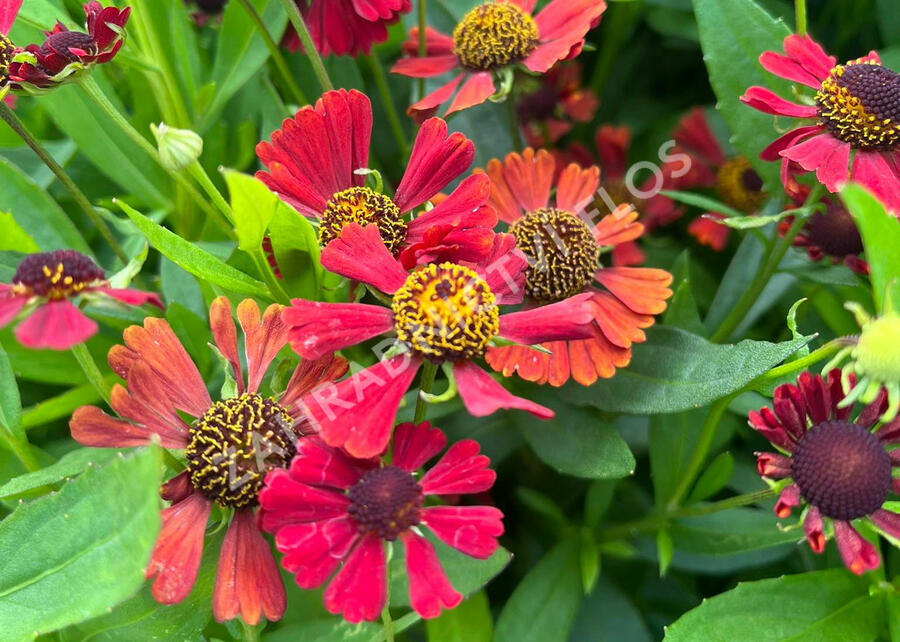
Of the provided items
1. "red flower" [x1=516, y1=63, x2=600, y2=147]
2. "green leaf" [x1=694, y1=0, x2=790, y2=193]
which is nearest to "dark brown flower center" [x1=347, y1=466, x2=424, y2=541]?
"green leaf" [x1=694, y1=0, x2=790, y2=193]

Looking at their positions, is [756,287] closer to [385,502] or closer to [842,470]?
[842,470]

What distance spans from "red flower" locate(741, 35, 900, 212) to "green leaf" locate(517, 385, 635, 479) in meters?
0.28

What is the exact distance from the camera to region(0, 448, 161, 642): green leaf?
1.80 feet

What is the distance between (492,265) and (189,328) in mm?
324

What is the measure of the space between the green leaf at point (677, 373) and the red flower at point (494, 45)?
0.96 ft

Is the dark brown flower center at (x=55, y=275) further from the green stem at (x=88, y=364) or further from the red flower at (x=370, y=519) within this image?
the red flower at (x=370, y=519)

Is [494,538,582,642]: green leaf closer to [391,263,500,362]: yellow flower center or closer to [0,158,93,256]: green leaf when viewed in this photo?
[391,263,500,362]: yellow flower center

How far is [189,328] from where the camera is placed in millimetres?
863

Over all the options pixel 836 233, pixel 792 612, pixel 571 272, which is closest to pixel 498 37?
pixel 571 272

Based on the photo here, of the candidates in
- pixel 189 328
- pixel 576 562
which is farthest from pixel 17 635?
pixel 576 562

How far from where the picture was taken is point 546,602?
2.91ft

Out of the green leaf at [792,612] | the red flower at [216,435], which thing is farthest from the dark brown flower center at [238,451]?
the green leaf at [792,612]

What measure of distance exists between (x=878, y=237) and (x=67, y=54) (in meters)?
0.61

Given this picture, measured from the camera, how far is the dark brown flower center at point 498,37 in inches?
37.0
